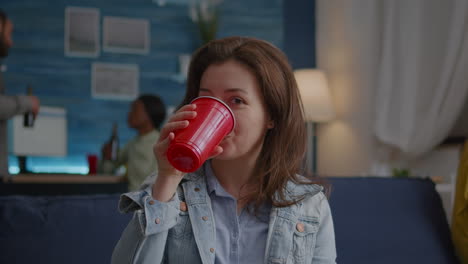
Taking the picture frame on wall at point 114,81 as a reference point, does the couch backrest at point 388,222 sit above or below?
below

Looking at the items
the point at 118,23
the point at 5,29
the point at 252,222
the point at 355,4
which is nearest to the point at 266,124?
the point at 252,222

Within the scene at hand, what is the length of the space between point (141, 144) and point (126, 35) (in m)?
1.60

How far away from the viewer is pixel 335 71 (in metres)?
3.93

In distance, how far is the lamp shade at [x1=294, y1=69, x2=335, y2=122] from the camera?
3633 millimetres

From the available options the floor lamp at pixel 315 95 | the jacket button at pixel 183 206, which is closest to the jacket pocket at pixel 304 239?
the jacket button at pixel 183 206

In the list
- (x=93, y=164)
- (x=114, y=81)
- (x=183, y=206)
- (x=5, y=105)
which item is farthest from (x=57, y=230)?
(x=114, y=81)

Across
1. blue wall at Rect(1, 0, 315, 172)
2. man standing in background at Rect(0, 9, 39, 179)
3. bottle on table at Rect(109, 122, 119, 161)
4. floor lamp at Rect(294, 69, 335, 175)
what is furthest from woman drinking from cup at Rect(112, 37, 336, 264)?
blue wall at Rect(1, 0, 315, 172)

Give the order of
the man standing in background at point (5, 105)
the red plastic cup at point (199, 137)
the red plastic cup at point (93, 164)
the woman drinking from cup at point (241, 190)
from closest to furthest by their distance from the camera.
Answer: the red plastic cup at point (199, 137), the woman drinking from cup at point (241, 190), the man standing in background at point (5, 105), the red plastic cup at point (93, 164)

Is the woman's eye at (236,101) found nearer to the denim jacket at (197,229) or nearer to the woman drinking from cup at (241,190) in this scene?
the woman drinking from cup at (241,190)

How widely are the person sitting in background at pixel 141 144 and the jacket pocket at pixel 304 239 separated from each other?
1780 mm

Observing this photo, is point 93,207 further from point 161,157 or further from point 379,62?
point 379,62

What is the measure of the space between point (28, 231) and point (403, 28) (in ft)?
8.32

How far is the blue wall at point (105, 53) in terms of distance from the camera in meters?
4.05

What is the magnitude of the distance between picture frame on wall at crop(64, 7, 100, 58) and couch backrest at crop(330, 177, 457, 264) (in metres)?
3.18
